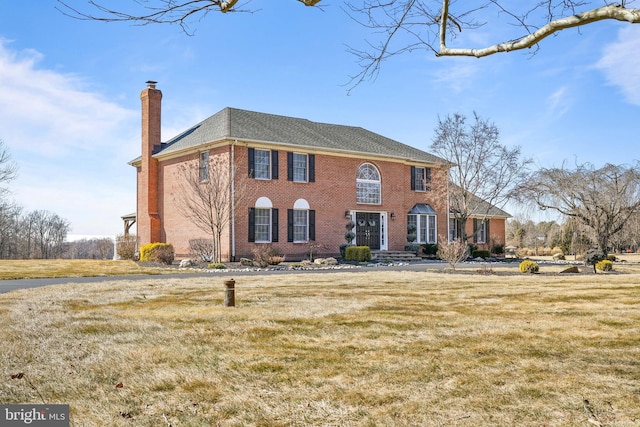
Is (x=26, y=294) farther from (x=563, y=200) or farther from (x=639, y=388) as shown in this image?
(x=563, y=200)

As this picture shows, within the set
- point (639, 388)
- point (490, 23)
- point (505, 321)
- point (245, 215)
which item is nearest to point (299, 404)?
point (639, 388)

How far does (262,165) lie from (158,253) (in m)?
6.56

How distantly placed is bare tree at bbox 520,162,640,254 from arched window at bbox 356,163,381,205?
28.7 ft

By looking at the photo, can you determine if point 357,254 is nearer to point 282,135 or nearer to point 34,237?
point 282,135

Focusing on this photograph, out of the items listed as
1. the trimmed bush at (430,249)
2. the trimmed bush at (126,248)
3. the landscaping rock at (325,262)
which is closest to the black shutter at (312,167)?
the landscaping rock at (325,262)

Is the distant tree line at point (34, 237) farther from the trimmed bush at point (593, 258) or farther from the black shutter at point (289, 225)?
the trimmed bush at point (593, 258)

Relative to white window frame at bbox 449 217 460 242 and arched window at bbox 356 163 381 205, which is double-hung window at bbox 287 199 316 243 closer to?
arched window at bbox 356 163 381 205

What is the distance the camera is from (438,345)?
19.8ft

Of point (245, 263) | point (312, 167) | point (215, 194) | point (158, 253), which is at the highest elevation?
point (312, 167)

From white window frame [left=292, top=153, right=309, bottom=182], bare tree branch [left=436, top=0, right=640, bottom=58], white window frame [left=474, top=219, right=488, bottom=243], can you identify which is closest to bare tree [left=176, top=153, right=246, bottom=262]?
white window frame [left=292, top=153, right=309, bottom=182]

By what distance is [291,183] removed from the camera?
91.1 feet

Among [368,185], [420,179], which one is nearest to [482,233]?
[420,179]

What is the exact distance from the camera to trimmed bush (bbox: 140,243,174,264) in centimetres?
2498

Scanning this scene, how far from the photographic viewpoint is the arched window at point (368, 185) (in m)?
31.1
